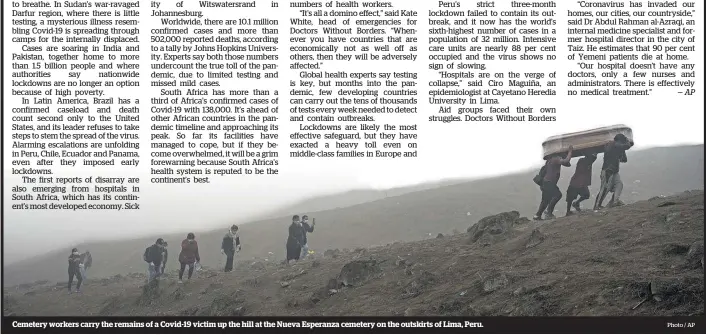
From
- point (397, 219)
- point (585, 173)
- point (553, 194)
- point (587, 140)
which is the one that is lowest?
point (397, 219)

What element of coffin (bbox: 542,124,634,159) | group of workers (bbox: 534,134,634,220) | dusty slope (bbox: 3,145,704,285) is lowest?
dusty slope (bbox: 3,145,704,285)

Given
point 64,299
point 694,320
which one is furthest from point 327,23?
point 64,299

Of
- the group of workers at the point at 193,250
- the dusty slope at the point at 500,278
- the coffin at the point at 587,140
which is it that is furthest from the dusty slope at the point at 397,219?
the coffin at the point at 587,140

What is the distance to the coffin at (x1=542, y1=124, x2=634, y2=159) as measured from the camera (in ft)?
41.5

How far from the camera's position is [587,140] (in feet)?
42.2

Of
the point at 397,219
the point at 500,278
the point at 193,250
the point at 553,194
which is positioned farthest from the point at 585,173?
the point at 397,219

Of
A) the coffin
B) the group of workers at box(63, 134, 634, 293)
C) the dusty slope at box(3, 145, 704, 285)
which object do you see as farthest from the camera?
the dusty slope at box(3, 145, 704, 285)

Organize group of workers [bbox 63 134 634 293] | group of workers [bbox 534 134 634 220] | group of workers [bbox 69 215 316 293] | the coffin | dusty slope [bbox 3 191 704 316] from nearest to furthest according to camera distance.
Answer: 1. dusty slope [bbox 3 191 704 316]
2. the coffin
3. group of workers [bbox 534 134 634 220]
4. group of workers [bbox 63 134 634 293]
5. group of workers [bbox 69 215 316 293]

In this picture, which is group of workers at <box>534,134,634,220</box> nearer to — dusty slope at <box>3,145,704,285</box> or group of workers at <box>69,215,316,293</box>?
→ group of workers at <box>69,215,316,293</box>

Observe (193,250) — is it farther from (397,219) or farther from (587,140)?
(397,219)

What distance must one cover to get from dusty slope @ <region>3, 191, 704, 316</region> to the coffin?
4.99ft

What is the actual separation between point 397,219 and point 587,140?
756 inches

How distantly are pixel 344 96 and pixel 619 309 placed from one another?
7.11 meters

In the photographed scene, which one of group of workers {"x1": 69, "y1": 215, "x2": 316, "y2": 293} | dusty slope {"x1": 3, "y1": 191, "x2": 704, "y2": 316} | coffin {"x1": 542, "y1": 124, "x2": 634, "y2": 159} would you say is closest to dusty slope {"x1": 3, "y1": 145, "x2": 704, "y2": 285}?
group of workers {"x1": 69, "y1": 215, "x2": 316, "y2": 293}
